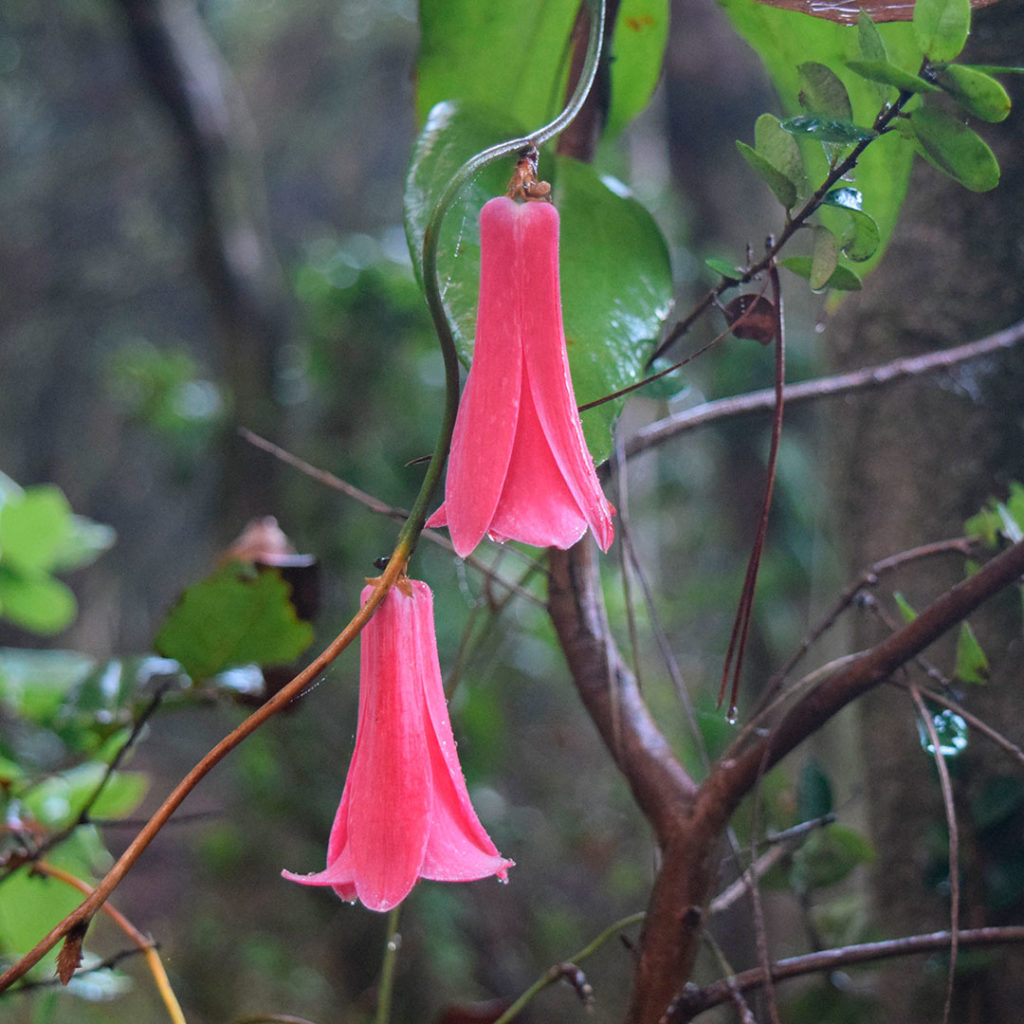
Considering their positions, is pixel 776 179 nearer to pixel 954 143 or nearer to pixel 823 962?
pixel 954 143

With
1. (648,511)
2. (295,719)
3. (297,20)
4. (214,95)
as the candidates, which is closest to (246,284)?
(214,95)

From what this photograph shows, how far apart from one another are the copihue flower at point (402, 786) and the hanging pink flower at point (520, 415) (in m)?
0.04

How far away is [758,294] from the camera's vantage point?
0.99 feet

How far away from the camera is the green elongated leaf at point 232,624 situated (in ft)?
1.21

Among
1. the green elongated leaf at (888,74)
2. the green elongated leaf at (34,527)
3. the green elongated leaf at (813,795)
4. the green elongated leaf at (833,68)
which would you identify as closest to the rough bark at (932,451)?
the green elongated leaf at (813,795)

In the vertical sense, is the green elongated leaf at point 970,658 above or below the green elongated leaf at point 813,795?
above

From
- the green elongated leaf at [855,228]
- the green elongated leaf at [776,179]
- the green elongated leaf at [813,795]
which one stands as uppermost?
the green elongated leaf at [776,179]

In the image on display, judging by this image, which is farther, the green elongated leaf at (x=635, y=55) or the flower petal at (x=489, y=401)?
the green elongated leaf at (x=635, y=55)

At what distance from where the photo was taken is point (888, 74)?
0.24 metres

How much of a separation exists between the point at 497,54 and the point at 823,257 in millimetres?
197

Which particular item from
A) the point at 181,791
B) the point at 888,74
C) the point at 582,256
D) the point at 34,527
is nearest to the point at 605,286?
the point at 582,256

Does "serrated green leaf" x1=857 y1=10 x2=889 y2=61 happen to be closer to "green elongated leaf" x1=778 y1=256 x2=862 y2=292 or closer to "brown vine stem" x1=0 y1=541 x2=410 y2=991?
"green elongated leaf" x1=778 y1=256 x2=862 y2=292

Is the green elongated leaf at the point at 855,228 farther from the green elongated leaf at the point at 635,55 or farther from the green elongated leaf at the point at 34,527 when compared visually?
the green elongated leaf at the point at 34,527

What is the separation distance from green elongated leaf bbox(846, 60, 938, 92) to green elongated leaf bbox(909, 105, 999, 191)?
2cm
